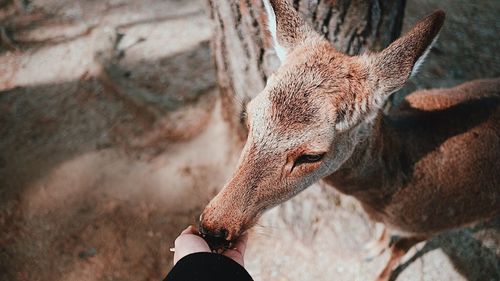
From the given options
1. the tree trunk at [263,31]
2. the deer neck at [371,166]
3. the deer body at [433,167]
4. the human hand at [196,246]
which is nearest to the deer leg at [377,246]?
the deer body at [433,167]

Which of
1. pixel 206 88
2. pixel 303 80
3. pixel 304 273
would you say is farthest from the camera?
pixel 206 88

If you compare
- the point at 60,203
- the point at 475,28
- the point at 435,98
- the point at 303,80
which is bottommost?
the point at 60,203

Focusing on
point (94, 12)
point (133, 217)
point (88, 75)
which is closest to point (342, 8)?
point (133, 217)

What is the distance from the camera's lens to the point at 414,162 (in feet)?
8.32

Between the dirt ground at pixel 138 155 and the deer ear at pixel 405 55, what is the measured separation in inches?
55.5

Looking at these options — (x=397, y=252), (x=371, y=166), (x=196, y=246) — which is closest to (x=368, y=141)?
(x=371, y=166)

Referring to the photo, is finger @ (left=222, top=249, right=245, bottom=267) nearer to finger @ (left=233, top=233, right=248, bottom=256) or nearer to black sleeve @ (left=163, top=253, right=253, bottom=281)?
finger @ (left=233, top=233, right=248, bottom=256)

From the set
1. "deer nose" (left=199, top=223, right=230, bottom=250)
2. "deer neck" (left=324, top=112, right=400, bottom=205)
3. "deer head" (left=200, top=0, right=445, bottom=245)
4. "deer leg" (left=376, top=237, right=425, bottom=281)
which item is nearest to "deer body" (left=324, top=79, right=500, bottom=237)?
"deer neck" (left=324, top=112, right=400, bottom=205)

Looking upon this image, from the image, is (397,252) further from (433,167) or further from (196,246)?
(196,246)

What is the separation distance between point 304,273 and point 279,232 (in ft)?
1.21

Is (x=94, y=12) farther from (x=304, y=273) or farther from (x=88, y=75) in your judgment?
(x=304, y=273)

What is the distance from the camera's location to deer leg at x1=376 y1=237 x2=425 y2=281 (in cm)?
304

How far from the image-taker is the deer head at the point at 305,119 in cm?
188

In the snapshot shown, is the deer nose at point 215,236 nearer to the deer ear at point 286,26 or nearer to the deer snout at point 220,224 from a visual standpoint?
the deer snout at point 220,224
